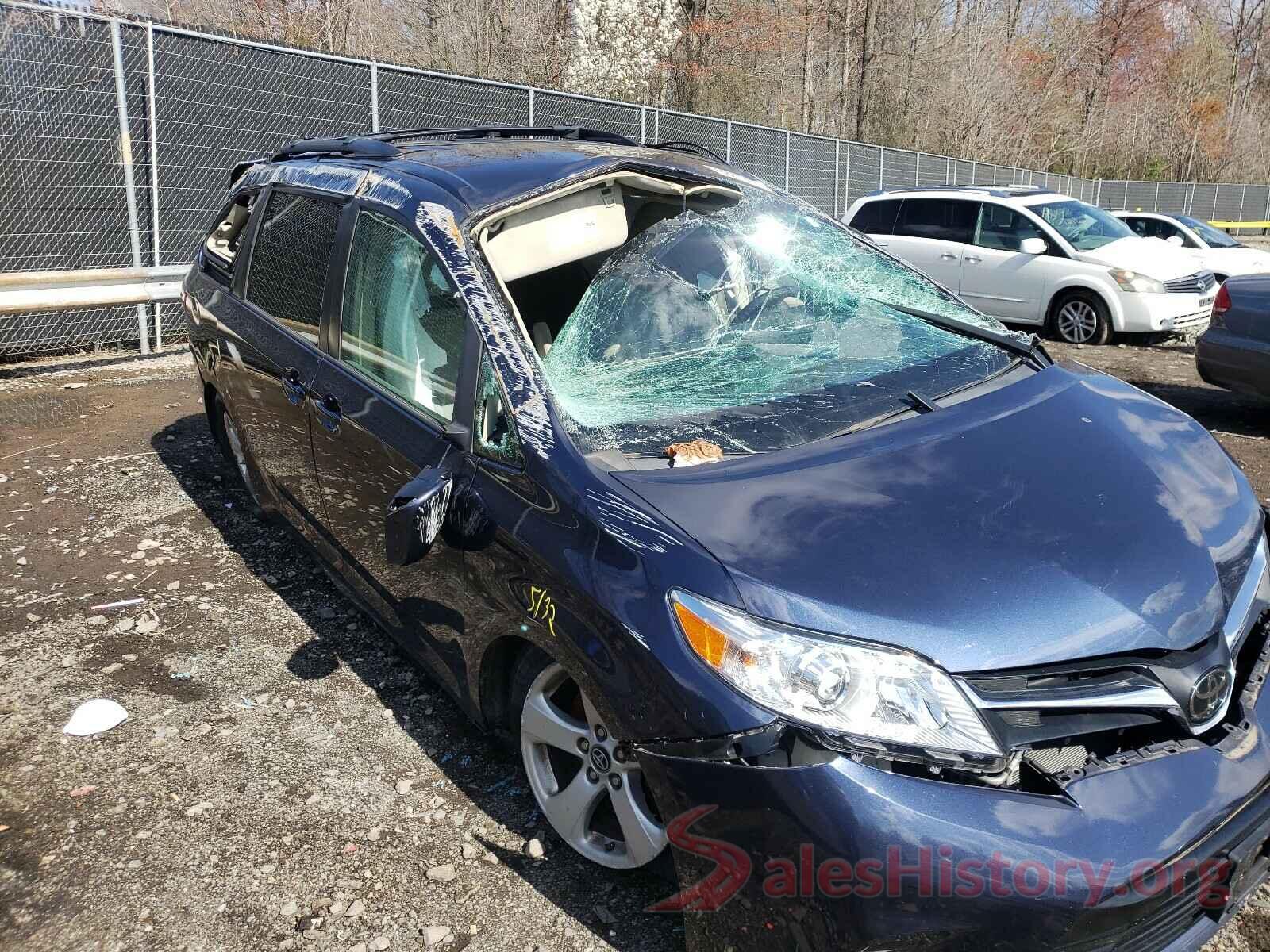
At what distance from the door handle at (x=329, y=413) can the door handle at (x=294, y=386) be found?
139 millimetres

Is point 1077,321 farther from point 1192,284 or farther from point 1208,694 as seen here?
point 1208,694

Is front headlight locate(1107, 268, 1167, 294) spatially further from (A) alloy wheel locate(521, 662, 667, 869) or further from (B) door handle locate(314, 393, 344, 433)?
(A) alloy wheel locate(521, 662, 667, 869)

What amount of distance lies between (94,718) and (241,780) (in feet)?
2.31

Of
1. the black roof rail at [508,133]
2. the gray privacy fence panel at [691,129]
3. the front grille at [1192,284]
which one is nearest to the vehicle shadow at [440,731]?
the black roof rail at [508,133]

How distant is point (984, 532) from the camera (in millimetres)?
2186

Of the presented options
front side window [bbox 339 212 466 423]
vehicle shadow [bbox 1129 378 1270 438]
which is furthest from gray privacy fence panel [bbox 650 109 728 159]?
front side window [bbox 339 212 466 423]

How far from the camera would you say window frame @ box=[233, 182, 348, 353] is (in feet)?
11.6

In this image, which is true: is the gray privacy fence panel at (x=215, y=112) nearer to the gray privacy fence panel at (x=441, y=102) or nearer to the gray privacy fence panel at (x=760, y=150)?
the gray privacy fence panel at (x=441, y=102)

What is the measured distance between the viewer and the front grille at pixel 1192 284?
10.3m

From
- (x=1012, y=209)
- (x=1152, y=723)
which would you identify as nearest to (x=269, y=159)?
(x=1152, y=723)

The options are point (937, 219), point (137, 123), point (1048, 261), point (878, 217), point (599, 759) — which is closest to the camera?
point (599, 759)

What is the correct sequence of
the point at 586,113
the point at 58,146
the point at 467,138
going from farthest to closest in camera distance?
the point at 586,113 < the point at 58,146 < the point at 467,138

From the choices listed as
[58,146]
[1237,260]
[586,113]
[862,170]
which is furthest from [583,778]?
[862,170]

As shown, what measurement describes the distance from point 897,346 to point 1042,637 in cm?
148
